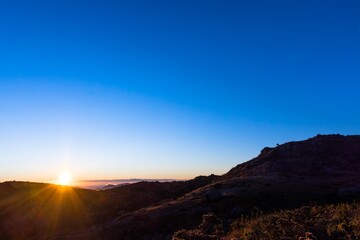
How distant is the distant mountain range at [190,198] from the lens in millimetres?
27850

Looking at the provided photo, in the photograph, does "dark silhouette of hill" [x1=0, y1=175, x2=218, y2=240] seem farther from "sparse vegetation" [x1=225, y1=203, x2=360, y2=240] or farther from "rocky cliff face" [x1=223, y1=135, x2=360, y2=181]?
"sparse vegetation" [x1=225, y1=203, x2=360, y2=240]

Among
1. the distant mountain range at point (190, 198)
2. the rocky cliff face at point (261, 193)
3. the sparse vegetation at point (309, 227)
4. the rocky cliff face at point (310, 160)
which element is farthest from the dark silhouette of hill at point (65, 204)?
the sparse vegetation at point (309, 227)

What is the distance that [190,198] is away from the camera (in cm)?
3338

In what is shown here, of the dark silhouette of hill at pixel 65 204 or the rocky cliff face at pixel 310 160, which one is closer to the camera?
the dark silhouette of hill at pixel 65 204

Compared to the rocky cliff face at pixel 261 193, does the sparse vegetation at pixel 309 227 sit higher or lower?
lower

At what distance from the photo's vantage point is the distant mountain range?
1096 inches

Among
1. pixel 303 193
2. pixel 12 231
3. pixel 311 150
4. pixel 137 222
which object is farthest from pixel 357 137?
pixel 12 231

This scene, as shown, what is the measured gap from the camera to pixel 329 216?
16266mm

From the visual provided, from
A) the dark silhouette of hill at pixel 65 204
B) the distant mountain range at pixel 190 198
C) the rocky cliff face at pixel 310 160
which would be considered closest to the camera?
the distant mountain range at pixel 190 198

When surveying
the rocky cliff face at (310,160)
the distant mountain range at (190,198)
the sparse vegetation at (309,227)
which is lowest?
the sparse vegetation at (309,227)

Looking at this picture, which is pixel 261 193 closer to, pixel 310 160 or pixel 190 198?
pixel 190 198

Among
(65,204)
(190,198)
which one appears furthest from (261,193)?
(65,204)

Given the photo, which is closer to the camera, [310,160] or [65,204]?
[65,204]

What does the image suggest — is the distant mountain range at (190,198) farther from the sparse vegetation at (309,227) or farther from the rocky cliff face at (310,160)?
the sparse vegetation at (309,227)
